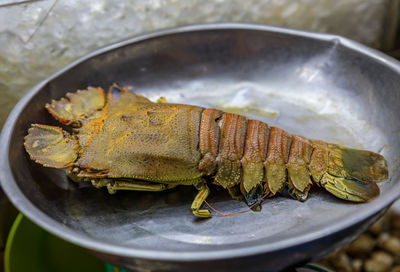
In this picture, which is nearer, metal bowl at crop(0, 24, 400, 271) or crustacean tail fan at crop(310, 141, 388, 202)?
metal bowl at crop(0, 24, 400, 271)

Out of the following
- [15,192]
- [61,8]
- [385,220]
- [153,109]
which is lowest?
[385,220]

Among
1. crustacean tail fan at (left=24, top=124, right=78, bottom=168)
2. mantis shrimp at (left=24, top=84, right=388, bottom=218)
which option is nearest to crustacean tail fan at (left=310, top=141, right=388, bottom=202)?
mantis shrimp at (left=24, top=84, right=388, bottom=218)

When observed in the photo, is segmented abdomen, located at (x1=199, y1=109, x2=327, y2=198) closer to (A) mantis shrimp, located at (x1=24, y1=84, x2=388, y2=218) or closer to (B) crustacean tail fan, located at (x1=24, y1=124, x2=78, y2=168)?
(A) mantis shrimp, located at (x1=24, y1=84, x2=388, y2=218)

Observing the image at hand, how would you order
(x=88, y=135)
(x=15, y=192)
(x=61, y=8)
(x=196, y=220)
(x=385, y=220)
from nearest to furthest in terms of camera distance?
1. (x=15, y=192)
2. (x=196, y=220)
3. (x=88, y=135)
4. (x=61, y=8)
5. (x=385, y=220)

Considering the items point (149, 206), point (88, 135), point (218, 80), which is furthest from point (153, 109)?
point (218, 80)

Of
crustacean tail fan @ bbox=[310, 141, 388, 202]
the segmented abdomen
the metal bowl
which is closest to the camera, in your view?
the metal bowl

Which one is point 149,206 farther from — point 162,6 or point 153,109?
point 162,6

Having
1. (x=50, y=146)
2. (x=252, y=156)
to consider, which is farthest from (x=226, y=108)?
(x=50, y=146)
